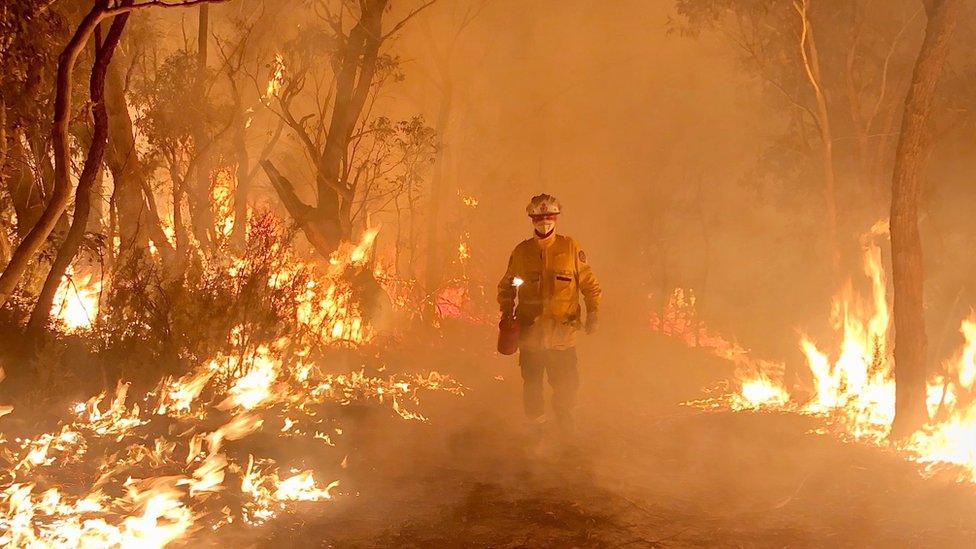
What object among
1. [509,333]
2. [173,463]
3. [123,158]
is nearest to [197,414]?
[173,463]

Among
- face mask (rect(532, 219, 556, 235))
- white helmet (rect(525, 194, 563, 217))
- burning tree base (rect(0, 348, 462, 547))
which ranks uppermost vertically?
white helmet (rect(525, 194, 563, 217))

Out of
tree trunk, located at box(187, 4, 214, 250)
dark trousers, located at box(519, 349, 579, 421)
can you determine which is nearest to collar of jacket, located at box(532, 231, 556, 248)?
dark trousers, located at box(519, 349, 579, 421)

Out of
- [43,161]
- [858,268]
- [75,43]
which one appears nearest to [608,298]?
[858,268]

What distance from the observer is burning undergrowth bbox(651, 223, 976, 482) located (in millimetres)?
6855

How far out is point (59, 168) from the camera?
5324mm

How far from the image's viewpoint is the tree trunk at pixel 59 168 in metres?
5.19

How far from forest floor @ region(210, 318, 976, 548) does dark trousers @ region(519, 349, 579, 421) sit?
1.08 ft

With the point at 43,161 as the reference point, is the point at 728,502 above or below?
below

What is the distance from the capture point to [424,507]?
18.4ft

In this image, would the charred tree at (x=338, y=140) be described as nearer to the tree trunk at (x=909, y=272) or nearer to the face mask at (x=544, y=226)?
the face mask at (x=544, y=226)

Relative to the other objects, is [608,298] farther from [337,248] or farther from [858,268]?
[337,248]

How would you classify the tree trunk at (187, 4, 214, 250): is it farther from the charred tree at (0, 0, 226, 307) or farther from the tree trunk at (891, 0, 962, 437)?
the tree trunk at (891, 0, 962, 437)

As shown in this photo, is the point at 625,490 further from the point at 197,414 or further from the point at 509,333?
the point at 197,414

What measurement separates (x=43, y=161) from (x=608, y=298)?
1566 cm
